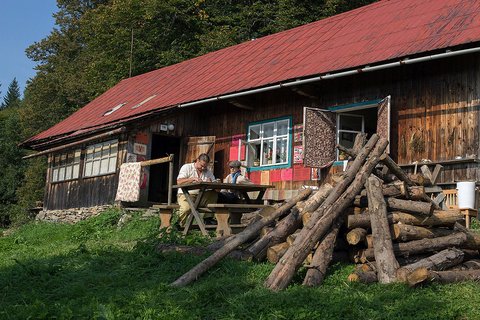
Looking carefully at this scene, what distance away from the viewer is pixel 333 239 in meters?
8.02

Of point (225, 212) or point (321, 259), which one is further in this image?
point (225, 212)

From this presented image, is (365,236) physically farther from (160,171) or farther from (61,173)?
(61,173)

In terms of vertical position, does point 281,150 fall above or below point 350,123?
below

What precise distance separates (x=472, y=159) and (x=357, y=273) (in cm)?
555

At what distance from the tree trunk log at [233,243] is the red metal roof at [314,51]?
4513 mm

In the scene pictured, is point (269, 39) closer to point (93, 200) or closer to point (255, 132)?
point (255, 132)

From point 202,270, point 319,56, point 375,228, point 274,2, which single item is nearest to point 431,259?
point 375,228

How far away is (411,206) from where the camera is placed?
8.36 meters

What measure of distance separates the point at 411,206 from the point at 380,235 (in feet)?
2.97

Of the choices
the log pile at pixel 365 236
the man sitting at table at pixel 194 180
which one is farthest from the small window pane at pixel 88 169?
the log pile at pixel 365 236

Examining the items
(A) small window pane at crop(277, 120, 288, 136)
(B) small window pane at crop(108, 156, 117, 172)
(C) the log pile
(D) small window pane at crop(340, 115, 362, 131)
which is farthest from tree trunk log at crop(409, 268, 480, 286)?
(B) small window pane at crop(108, 156, 117, 172)

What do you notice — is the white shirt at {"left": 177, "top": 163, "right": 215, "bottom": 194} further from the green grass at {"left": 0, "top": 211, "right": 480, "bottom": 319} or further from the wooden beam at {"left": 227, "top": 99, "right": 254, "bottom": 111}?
the wooden beam at {"left": 227, "top": 99, "right": 254, "bottom": 111}

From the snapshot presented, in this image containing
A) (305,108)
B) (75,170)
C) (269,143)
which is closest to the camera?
(305,108)

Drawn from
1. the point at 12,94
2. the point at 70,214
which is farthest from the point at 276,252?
the point at 12,94
